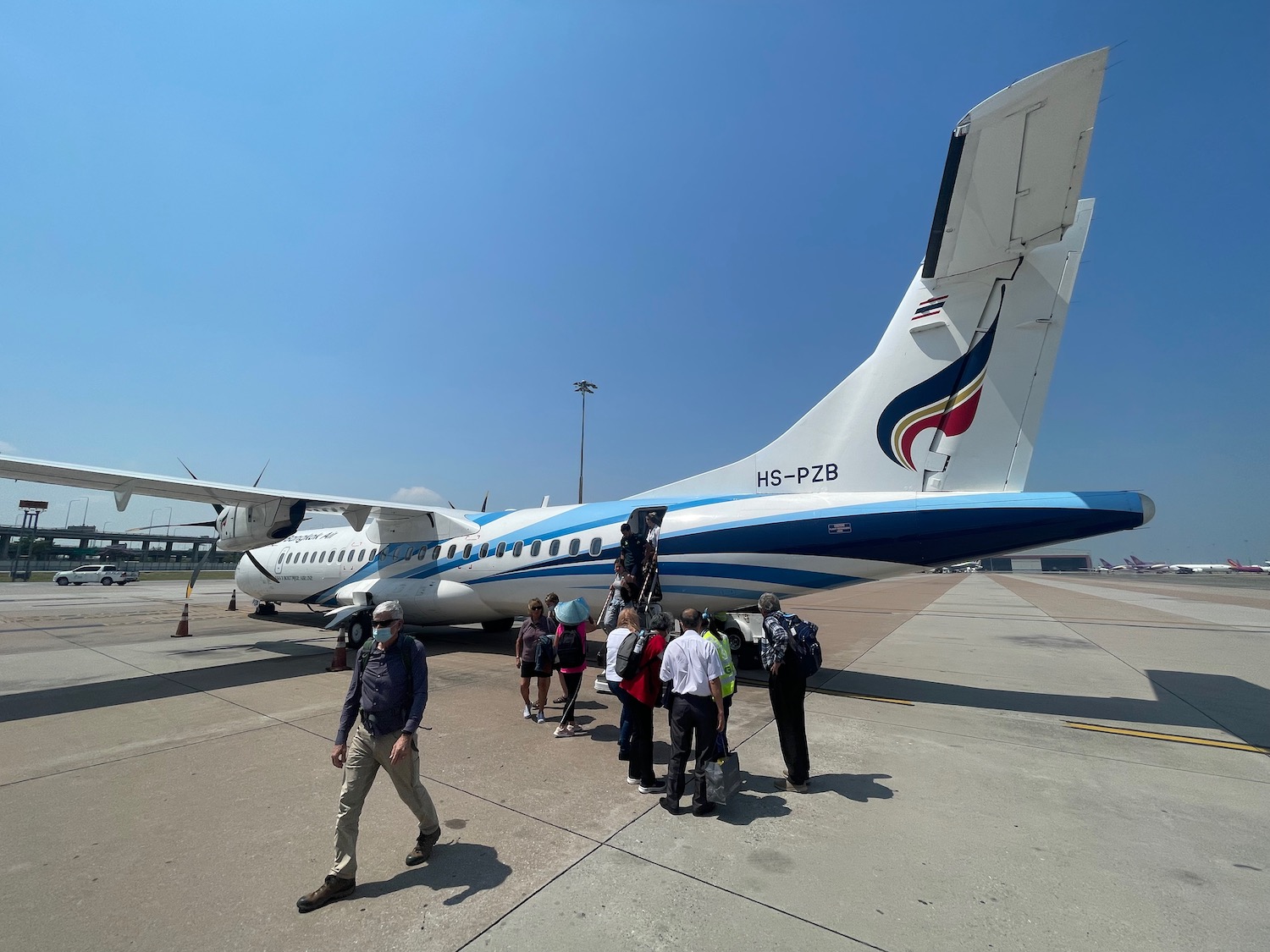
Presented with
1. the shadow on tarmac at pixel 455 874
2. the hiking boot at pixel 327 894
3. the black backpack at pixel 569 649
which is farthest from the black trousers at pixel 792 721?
the hiking boot at pixel 327 894

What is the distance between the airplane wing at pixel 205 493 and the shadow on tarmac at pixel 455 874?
10.0m

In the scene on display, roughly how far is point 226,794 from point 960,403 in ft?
30.2

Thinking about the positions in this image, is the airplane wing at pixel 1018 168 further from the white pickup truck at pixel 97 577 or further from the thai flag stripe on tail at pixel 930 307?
the white pickup truck at pixel 97 577

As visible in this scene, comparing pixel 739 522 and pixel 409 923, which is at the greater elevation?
pixel 739 522

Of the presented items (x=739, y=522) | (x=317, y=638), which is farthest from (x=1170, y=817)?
(x=317, y=638)

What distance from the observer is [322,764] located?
5.47 metres

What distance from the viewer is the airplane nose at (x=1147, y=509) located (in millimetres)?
6328

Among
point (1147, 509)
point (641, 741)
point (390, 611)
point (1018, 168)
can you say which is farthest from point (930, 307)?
point (390, 611)

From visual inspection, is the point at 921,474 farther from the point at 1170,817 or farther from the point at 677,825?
the point at 677,825

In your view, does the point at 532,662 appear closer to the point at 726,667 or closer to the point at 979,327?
the point at 726,667

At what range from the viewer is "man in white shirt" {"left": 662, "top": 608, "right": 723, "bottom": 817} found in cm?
450

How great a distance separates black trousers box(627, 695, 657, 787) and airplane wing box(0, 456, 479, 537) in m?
9.17

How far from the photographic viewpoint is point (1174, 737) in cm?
659

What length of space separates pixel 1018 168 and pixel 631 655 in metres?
6.50
